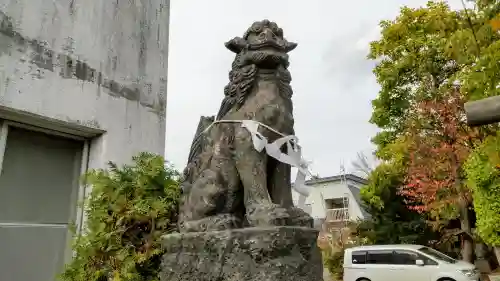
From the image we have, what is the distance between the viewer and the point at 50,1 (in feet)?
12.4

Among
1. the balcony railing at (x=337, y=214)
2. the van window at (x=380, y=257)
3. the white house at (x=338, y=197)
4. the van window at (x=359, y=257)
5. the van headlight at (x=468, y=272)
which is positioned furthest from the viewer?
the white house at (x=338, y=197)

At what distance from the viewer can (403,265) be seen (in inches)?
444

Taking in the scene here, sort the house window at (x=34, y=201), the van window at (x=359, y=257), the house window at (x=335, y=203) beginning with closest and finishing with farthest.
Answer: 1. the house window at (x=34, y=201)
2. the van window at (x=359, y=257)
3. the house window at (x=335, y=203)

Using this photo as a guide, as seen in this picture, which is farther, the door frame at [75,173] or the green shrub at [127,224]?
the door frame at [75,173]

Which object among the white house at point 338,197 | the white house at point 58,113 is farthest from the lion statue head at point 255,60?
the white house at point 338,197

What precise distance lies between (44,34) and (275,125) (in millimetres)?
2539

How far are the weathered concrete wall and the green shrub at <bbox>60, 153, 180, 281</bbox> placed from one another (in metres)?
1.09

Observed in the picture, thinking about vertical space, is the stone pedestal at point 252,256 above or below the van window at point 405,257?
above

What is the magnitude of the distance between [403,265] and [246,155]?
1039 cm

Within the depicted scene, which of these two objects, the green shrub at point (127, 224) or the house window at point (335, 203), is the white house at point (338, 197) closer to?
the house window at point (335, 203)

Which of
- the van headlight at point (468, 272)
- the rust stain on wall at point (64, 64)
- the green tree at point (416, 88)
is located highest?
the green tree at point (416, 88)

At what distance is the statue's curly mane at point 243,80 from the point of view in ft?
8.69

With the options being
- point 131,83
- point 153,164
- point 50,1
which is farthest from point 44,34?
point 153,164

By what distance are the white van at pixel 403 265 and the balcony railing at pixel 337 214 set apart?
31.5 ft
